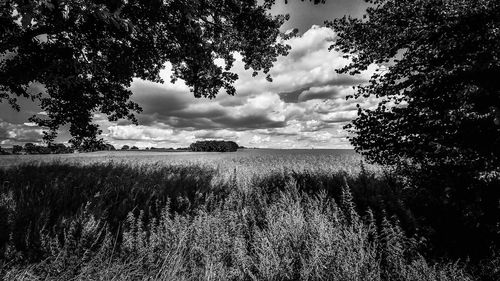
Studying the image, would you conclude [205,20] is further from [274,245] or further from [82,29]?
[274,245]

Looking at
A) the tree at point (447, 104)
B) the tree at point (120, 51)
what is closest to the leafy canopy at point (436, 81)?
the tree at point (447, 104)

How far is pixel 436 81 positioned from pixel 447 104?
0.42m

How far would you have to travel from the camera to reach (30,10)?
264 centimetres

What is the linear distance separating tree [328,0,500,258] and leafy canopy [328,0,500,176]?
0.01 meters

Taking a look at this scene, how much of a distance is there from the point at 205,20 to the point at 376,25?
187 inches

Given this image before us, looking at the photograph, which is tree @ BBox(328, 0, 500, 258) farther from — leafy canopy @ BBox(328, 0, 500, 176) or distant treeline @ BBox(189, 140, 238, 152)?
distant treeline @ BBox(189, 140, 238, 152)

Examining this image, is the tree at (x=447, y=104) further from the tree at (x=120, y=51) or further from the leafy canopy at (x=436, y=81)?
the tree at (x=120, y=51)

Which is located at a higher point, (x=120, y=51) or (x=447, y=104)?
(x=120, y=51)

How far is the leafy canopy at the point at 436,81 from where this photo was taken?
3.58m

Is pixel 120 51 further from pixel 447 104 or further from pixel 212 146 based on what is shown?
pixel 212 146

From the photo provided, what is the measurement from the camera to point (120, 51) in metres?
7.50

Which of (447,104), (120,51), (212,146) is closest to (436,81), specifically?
(447,104)

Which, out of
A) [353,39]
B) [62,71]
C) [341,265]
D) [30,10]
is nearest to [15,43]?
[62,71]

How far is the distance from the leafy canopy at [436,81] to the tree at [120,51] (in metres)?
3.67
